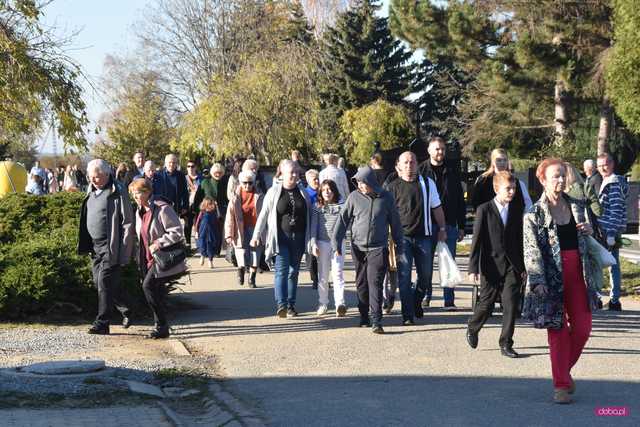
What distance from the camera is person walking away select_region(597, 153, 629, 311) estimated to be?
37.8ft

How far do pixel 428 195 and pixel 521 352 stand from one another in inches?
97.0

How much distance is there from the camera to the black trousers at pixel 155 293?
9820mm

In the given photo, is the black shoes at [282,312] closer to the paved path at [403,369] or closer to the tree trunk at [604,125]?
the paved path at [403,369]

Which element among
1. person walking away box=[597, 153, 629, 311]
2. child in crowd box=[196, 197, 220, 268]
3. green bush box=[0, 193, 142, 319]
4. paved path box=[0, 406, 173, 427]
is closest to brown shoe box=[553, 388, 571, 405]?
paved path box=[0, 406, 173, 427]

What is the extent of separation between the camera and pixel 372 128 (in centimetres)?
5250

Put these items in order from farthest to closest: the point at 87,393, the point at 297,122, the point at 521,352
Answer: the point at 297,122 < the point at 521,352 < the point at 87,393

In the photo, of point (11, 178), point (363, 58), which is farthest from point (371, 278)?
point (363, 58)

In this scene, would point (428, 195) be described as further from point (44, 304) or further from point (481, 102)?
point (481, 102)

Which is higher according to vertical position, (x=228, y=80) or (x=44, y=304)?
(x=228, y=80)

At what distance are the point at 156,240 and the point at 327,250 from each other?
225 centimetres

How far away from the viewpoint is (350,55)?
58.2m

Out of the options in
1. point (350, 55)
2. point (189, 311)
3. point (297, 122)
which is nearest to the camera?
point (189, 311)

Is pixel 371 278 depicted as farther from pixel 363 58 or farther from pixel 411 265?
pixel 363 58

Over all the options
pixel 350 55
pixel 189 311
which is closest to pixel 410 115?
pixel 350 55
